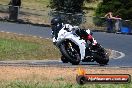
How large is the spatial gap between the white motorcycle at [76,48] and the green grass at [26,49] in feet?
15.6

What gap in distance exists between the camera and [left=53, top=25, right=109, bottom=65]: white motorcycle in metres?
18.6

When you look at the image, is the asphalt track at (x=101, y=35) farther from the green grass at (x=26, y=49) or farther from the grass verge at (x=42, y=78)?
the grass verge at (x=42, y=78)

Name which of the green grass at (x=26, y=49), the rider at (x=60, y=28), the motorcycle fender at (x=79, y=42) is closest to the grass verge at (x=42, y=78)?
the motorcycle fender at (x=79, y=42)

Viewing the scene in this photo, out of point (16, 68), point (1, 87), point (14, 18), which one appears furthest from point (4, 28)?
point (1, 87)

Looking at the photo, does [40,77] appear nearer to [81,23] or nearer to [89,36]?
[89,36]

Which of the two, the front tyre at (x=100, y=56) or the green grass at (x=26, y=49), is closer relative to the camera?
the front tyre at (x=100, y=56)

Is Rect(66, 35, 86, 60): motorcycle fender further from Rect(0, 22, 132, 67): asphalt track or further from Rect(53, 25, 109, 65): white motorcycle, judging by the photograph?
Rect(0, 22, 132, 67): asphalt track

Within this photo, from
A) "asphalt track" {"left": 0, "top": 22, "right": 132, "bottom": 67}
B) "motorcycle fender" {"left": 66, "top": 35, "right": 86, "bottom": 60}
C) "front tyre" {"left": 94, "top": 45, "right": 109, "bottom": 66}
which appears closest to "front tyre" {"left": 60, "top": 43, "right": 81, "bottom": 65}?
"motorcycle fender" {"left": 66, "top": 35, "right": 86, "bottom": 60}

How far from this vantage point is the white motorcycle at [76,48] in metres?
18.6

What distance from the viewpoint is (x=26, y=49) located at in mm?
25969

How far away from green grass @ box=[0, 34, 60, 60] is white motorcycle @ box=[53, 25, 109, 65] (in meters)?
4.75

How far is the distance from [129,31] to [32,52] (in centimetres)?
1590

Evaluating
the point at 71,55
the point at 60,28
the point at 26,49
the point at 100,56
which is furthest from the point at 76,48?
the point at 26,49

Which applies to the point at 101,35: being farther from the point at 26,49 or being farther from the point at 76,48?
the point at 76,48
